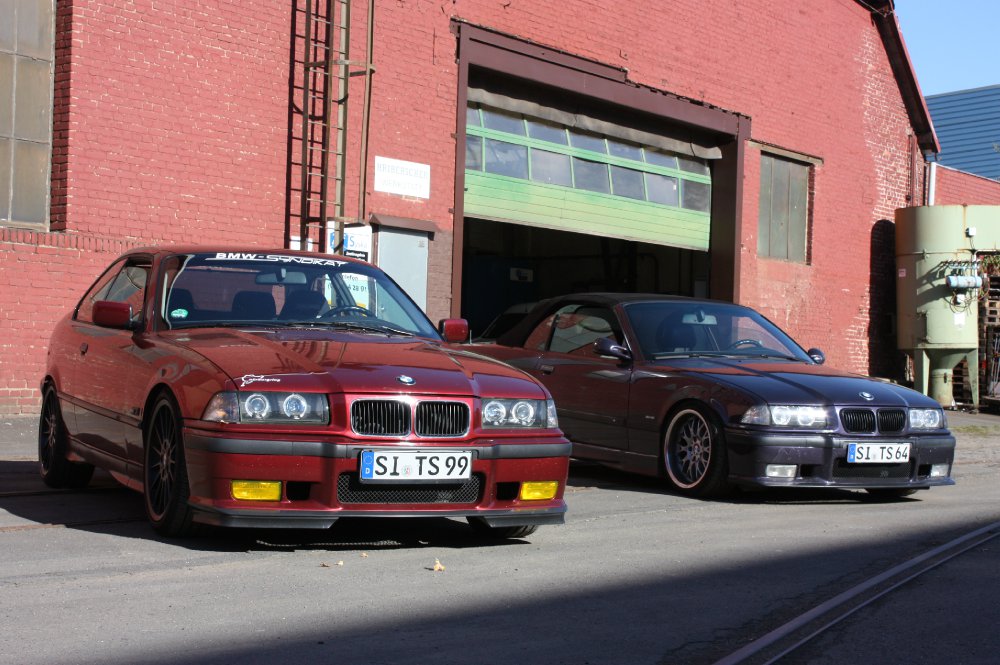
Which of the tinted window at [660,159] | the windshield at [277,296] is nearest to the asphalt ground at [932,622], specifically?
the windshield at [277,296]

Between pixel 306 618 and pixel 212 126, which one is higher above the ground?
pixel 212 126

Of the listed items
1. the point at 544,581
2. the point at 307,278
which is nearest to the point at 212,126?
the point at 307,278

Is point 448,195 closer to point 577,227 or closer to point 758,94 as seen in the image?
point 577,227

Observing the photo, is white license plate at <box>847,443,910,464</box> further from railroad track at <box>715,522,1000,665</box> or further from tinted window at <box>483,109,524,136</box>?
tinted window at <box>483,109,524,136</box>

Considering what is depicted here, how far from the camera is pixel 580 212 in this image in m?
19.6

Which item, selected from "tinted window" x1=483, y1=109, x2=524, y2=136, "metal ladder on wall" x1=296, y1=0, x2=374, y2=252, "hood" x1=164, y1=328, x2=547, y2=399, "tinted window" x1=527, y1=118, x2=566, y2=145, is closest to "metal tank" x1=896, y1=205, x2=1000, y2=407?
"tinted window" x1=527, y1=118, x2=566, y2=145

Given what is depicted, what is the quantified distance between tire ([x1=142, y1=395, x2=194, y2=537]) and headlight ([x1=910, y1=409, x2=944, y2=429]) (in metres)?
5.17

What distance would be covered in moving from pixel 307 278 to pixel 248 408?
168 cm

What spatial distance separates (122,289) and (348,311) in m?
1.55

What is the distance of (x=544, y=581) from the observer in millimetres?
5590

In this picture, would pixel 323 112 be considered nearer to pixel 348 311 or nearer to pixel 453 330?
pixel 453 330

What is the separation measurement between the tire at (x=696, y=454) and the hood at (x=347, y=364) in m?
2.59

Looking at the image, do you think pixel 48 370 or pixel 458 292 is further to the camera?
pixel 458 292

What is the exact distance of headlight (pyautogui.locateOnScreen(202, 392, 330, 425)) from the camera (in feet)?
18.9
